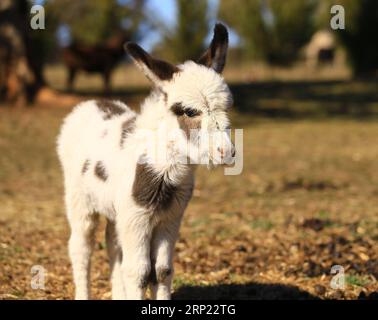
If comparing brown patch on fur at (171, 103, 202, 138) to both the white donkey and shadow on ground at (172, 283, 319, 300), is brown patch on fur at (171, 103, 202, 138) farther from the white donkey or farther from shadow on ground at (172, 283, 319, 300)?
shadow on ground at (172, 283, 319, 300)

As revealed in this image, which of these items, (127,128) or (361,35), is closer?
(127,128)

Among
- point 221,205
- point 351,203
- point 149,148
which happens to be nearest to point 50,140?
point 221,205

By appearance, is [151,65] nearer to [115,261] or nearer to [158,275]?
[158,275]

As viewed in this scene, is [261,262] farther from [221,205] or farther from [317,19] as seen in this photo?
[317,19]

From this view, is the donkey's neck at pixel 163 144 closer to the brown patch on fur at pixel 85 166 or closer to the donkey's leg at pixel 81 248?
the brown patch on fur at pixel 85 166

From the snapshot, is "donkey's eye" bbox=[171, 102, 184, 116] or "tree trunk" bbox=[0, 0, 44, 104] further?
"tree trunk" bbox=[0, 0, 44, 104]

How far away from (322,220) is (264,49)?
3226 cm

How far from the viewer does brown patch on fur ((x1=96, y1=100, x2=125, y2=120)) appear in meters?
6.04

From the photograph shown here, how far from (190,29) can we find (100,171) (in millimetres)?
30035

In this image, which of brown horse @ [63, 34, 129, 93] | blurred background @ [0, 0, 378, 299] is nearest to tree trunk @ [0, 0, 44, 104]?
blurred background @ [0, 0, 378, 299]

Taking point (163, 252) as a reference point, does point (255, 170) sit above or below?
above

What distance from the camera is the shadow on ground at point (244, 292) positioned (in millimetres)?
6488

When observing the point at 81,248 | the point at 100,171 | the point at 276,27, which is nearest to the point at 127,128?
the point at 100,171

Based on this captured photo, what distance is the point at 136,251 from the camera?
5098 millimetres
